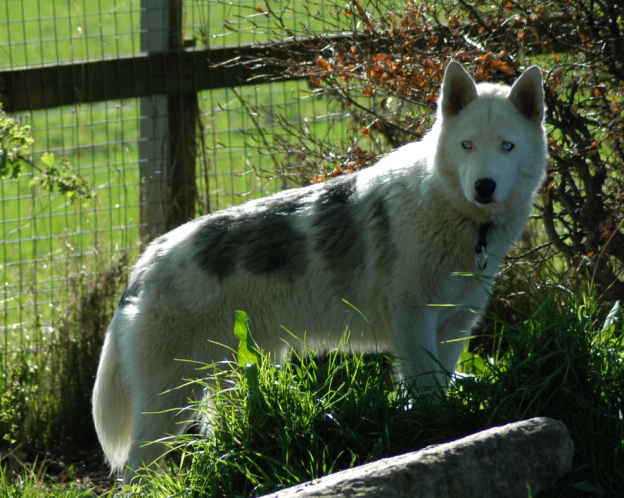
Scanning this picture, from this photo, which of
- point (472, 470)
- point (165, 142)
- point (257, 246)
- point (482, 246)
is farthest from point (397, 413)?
point (165, 142)

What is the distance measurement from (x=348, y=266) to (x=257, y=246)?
503 mm

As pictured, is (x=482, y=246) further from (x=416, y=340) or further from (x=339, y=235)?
(x=339, y=235)

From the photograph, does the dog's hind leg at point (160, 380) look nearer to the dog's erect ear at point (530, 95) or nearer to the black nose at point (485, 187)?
the black nose at point (485, 187)

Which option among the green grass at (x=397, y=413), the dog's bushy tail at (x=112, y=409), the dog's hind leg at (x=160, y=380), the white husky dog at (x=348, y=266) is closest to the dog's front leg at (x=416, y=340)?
the white husky dog at (x=348, y=266)

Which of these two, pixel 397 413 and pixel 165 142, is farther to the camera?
pixel 165 142

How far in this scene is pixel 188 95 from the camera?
702 centimetres

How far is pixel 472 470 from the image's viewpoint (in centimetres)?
315

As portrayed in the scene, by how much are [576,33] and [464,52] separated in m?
0.84

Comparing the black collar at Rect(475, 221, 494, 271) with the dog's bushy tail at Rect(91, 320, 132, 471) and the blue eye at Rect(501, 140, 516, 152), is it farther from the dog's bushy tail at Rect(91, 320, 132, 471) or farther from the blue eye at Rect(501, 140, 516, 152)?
the dog's bushy tail at Rect(91, 320, 132, 471)

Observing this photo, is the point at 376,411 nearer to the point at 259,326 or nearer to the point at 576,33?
the point at 259,326

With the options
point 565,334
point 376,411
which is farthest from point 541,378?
point 376,411

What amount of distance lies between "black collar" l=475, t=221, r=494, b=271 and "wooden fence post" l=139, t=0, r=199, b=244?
3042 millimetres

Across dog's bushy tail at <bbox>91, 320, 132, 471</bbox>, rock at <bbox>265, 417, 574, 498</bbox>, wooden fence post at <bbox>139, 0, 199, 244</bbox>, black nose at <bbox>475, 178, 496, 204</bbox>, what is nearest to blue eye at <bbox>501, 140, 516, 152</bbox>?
black nose at <bbox>475, 178, 496, 204</bbox>

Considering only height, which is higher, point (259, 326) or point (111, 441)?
point (259, 326)
